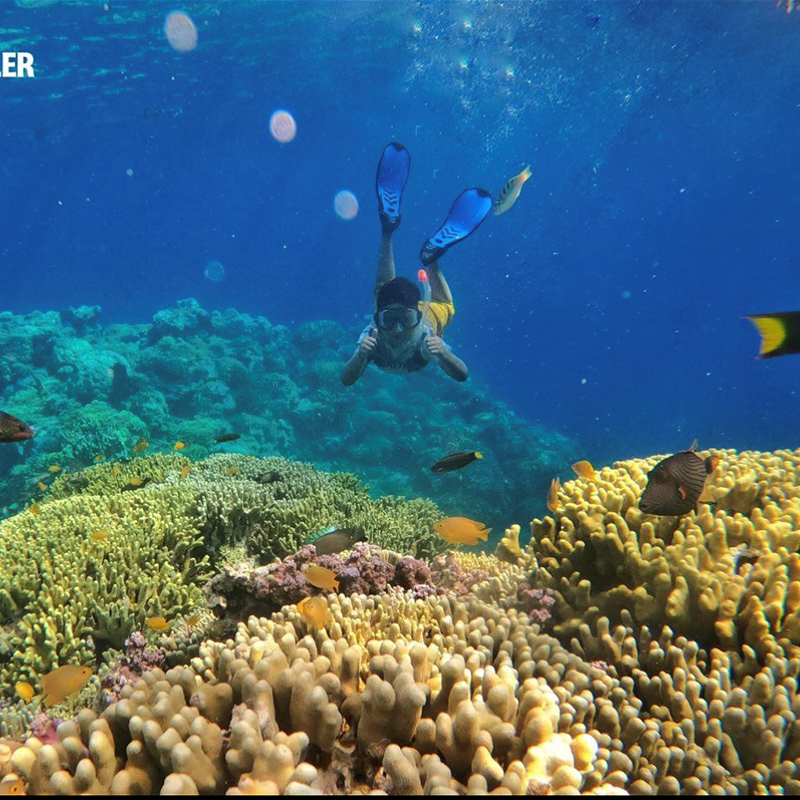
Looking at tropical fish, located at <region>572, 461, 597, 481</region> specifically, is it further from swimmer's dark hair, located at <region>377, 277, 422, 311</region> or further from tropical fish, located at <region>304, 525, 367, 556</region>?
swimmer's dark hair, located at <region>377, 277, 422, 311</region>

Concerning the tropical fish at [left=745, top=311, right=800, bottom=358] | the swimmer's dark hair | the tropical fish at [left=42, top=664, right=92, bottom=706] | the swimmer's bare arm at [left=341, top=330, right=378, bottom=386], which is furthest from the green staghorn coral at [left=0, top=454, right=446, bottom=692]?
the tropical fish at [left=745, top=311, right=800, bottom=358]

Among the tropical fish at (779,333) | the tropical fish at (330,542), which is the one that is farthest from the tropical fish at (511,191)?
the tropical fish at (779,333)

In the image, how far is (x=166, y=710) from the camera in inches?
80.5

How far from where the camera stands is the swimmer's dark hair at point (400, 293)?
6973mm

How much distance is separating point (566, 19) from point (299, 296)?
83.2 m

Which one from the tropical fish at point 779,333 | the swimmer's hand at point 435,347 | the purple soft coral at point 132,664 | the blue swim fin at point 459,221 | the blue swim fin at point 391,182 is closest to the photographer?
the tropical fish at point 779,333

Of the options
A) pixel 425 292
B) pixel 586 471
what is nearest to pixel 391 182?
pixel 425 292

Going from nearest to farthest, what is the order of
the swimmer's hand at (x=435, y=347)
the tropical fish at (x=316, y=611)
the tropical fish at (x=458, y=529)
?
the tropical fish at (x=316, y=611) < the tropical fish at (x=458, y=529) < the swimmer's hand at (x=435, y=347)

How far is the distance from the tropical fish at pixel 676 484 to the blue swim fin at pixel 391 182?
8904 millimetres

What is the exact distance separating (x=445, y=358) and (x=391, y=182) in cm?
537

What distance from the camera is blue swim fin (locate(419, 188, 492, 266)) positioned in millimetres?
9297

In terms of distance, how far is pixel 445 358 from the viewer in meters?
7.46

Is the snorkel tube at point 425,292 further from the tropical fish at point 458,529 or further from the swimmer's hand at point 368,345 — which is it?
the tropical fish at point 458,529

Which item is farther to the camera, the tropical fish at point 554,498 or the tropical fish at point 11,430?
the tropical fish at point 554,498
